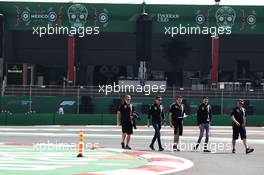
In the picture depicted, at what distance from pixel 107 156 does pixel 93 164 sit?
1.86 metres

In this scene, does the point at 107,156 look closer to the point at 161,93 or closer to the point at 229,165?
the point at 229,165

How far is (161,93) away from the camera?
44969mm

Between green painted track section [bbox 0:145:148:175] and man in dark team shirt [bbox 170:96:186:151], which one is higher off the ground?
man in dark team shirt [bbox 170:96:186:151]

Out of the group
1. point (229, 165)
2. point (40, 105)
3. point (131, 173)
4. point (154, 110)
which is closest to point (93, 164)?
point (131, 173)

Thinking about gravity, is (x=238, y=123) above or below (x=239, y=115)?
below

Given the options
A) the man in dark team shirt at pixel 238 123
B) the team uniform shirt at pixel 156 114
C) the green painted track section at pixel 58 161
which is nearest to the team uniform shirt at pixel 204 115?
the man in dark team shirt at pixel 238 123

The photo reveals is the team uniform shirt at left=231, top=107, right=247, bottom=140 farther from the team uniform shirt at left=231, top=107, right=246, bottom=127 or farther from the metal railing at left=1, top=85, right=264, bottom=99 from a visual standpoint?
the metal railing at left=1, top=85, right=264, bottom=99

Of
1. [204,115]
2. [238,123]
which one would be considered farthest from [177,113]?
[238,123]

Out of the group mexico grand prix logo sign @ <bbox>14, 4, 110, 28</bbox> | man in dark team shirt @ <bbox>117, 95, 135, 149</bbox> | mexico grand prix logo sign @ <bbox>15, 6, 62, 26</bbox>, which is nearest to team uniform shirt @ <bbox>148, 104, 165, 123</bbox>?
man in dark team shirt @ <bbox>117, 95, 135, 149</bbox>

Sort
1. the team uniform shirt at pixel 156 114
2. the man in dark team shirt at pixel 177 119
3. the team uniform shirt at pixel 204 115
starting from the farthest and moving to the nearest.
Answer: the team uniform shirt at pixel 204 115
the team uniform shirt at pixel 156 114
the man in dark team shirt at pixel 177 119

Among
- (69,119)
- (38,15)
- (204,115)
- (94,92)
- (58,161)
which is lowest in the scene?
(69,119)

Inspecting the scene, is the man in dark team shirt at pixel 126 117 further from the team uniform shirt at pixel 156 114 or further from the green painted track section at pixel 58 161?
the green painted track section at pixel 58 161

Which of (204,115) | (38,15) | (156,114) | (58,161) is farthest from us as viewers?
(38,15)

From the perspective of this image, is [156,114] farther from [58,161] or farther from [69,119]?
[69,119]
